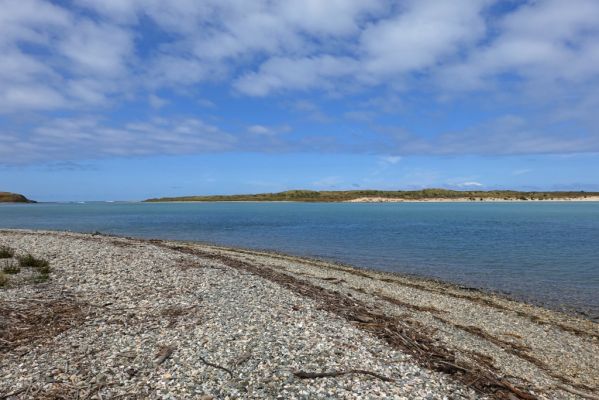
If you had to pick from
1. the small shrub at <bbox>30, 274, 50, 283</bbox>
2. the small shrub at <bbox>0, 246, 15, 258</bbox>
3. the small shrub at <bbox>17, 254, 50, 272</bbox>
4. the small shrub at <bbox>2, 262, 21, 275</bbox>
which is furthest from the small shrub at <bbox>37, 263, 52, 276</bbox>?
the small shrub at <bbox>0, 246, 15, 258</bbox>

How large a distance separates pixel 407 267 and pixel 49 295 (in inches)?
883

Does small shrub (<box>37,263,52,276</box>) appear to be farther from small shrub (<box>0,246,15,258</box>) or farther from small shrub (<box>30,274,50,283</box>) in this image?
small shrub (<box>0,246,15,258</box>)

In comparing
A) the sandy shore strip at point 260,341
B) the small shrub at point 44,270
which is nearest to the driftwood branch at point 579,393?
the sandy shore strip at point 260,341

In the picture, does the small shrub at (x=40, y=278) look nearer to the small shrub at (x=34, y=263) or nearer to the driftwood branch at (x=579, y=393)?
the small shrub at (x=34, y=263)

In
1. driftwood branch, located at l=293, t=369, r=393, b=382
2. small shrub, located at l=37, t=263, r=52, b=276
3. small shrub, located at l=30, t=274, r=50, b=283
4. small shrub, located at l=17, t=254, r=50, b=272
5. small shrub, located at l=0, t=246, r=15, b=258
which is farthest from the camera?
→ small shrub, located at l=0, t=246, r=15, b=258

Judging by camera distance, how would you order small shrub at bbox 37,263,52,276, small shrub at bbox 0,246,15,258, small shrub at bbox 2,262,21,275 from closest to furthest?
1. small shrub at bbox 2,262,21,275
2. small shrub at bbox 37,263,52,276
3. small shrub at bbox 0,246,15,258

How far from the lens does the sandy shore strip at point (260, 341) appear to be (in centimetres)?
823

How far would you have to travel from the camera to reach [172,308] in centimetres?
1308

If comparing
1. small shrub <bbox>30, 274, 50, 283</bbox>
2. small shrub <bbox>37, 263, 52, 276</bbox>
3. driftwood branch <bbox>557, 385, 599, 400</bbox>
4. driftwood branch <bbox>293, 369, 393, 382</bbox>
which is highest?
small shrub <bbox>37, 263, 52, 276</bbox>

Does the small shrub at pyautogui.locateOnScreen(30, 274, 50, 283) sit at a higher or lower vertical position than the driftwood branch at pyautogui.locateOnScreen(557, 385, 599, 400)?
higher

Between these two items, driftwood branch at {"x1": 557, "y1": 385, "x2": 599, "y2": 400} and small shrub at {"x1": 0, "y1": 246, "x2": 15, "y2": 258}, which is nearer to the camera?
driftwood branch at {"x1": 557, "y1": 385, "x2": 599, "y2": 400}

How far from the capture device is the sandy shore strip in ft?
27.0

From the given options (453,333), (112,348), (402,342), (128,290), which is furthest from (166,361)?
(453,333)

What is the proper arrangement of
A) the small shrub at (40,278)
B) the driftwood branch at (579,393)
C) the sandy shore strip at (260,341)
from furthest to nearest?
the small shrub at (40,278)
the driftwood branch at (579,393)
the sandy shore strip at (260,341)
